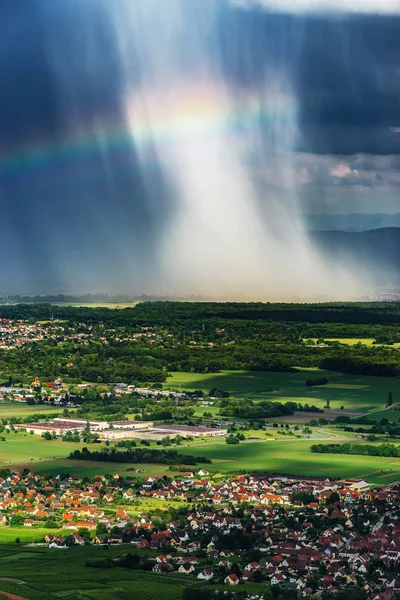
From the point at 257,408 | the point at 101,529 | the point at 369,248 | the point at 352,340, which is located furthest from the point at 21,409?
the point at 369,248

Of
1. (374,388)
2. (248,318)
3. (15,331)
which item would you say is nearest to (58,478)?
(374,388)

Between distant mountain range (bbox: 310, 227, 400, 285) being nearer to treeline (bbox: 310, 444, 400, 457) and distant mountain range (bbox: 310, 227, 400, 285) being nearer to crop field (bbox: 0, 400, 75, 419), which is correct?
crop field (bbox: 0, 400, 75, 419)

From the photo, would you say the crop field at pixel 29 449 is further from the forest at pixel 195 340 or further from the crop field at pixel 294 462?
the forest at pixel 195 340

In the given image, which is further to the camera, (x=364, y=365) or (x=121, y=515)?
(x=364, y=365)

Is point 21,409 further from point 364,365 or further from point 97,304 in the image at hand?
point 97,304

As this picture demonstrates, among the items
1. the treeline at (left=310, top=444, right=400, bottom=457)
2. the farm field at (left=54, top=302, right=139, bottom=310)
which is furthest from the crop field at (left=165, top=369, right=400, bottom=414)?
the farm field at (left=54, top=302, right=139, bottom=310)
